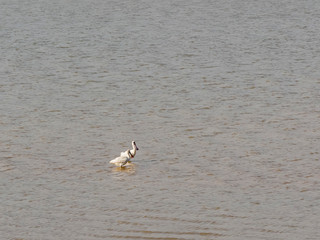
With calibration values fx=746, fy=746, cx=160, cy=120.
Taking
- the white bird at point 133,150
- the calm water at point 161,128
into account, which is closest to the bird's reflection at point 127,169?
the calm water at point 161,128

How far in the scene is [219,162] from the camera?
19297mm

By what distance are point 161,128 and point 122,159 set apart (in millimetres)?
3642

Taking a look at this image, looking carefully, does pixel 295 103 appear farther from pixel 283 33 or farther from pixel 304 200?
pixel 283 33

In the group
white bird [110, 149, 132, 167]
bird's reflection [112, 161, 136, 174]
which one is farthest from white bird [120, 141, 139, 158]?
bird's reflection [112, 161, 136, 174]

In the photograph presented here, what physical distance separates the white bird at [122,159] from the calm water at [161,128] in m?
0.17

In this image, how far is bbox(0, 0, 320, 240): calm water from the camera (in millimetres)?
15594

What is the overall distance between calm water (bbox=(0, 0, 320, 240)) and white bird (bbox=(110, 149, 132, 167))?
17cm

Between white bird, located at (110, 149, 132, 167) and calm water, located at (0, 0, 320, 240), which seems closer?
calm water, located at (0, 0, 320, 240)

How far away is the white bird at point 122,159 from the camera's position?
18953mm

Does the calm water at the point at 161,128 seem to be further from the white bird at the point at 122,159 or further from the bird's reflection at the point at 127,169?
the white bird at the point at 122,159

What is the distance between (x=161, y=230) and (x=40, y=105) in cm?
1125

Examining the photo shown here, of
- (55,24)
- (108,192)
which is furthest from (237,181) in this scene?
(55,24)

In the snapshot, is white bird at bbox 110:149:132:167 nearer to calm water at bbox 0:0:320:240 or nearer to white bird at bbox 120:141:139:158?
white bird at bbox 120:141:139:158

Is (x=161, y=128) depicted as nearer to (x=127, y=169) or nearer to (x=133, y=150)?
(x=133, y=150)
